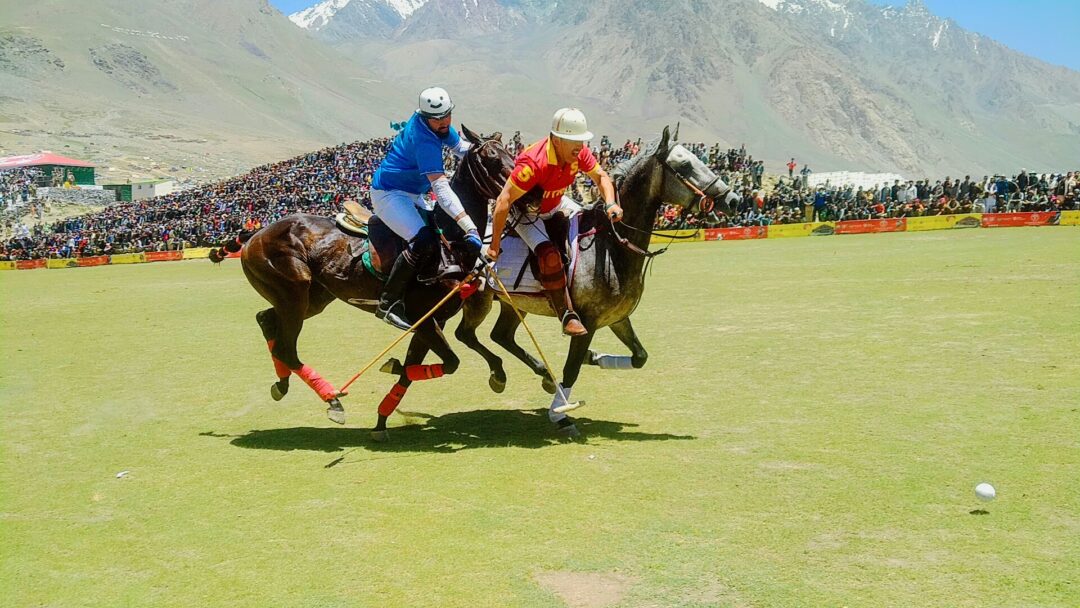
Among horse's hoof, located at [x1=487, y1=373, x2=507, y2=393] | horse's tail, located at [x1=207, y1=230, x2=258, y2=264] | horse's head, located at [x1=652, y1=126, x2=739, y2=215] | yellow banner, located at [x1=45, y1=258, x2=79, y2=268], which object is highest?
horse's head, located at [x1=652, y1=126, x2=739, y2=215]

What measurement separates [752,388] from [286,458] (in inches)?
Answer: 211

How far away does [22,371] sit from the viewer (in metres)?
13.6

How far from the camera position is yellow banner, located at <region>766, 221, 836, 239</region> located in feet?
129

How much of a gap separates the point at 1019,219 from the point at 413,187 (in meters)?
32.6

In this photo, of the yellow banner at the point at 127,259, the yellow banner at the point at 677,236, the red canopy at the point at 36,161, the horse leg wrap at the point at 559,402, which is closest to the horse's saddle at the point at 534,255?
the yellow banner at the point at 677,236

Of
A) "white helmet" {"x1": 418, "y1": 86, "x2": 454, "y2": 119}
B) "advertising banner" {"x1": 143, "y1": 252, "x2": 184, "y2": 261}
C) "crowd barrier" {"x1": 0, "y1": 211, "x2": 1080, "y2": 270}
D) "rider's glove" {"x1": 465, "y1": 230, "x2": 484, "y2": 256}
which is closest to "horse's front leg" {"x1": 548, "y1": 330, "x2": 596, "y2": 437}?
"rider's glove" {"x1": 465, "y1": 230, "x2": 484, "y2": 256}

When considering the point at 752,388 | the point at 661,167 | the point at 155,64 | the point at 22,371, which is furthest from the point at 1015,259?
the point at 155,64

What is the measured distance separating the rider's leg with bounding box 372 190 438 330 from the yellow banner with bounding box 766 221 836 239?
33.0 m

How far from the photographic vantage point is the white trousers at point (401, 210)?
9.30 metres

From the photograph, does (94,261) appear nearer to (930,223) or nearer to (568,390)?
(930,223)

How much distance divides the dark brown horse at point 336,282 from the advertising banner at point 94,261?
43.5 m

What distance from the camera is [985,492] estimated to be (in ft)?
20.4

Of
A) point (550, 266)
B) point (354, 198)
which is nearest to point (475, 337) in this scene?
point (550, 266)

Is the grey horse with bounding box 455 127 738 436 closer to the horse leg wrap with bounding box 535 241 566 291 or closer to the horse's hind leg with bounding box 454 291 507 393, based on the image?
the horse leg wrap with bounding box 535 241 566 291
